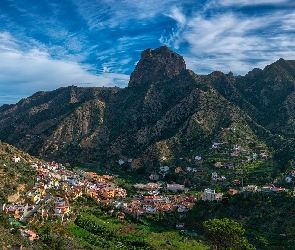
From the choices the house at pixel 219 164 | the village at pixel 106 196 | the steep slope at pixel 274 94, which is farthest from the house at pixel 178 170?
the steep slope at pixel 274 94

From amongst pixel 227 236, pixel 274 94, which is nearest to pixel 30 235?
pixel 227 236

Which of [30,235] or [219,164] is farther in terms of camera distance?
[219,164]

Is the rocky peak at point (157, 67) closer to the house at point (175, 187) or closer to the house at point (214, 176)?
the house at point (214, 176)

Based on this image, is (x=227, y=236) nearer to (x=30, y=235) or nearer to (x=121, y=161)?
(x=30, y=235)

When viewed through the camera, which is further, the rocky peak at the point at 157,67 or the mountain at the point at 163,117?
the rocky peak at the point at 157,67

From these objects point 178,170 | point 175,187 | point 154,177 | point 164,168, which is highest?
point 164,168

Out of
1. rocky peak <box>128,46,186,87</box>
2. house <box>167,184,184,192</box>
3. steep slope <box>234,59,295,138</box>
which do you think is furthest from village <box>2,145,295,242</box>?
rocky peak <box>128,46,186,87</box>
